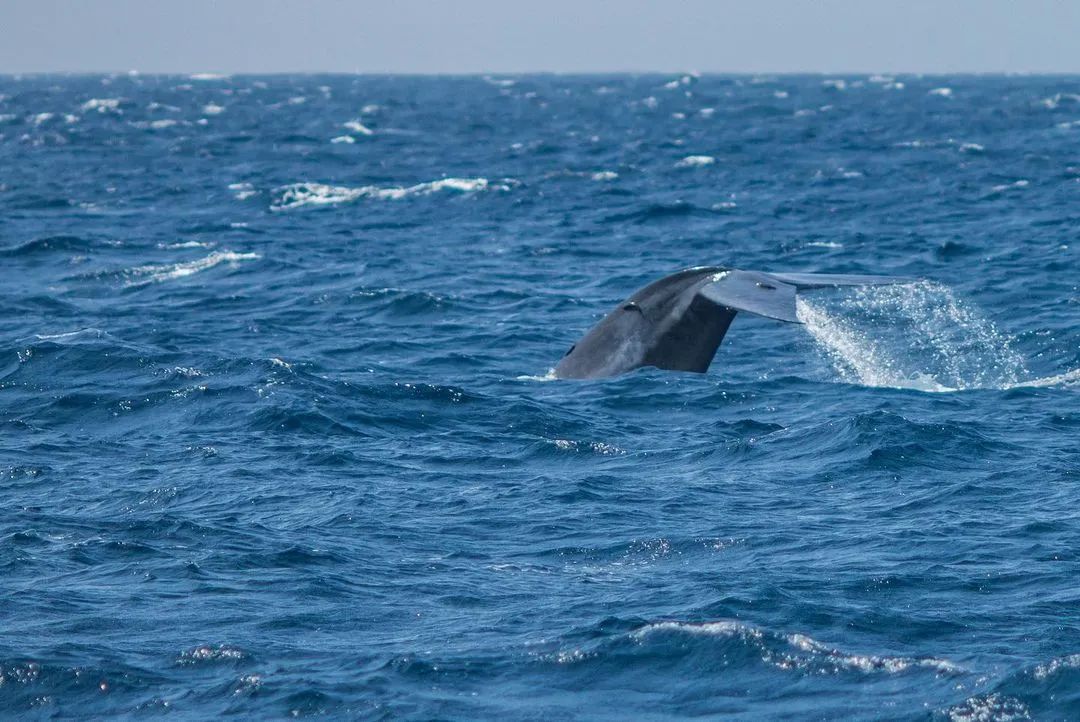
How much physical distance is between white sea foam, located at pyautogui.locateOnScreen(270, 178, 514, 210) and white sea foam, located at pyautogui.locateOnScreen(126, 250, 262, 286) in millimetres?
11281

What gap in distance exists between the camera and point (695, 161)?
186 ft

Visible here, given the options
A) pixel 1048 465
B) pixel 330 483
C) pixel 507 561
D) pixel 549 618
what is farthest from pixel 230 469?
pixel 1048 465

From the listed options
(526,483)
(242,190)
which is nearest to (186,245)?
(242,190)

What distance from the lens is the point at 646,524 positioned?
520 inches

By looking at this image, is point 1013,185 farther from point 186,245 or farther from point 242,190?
point 186,245

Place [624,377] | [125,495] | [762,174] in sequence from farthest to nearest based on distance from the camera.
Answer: [762,174]
[624,377]
[125,495]

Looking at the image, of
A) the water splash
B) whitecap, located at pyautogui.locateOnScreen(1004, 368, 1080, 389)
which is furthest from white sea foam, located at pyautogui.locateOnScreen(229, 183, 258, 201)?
whitecap, located at pyautogui.locateOnScreen(1004, 368, 1080, 389)

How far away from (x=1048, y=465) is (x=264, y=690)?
8544 mm

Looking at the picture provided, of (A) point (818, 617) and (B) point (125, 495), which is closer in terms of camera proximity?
(A) point (818, 617)

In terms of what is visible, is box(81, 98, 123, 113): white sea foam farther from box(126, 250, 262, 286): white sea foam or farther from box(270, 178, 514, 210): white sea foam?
box(126, 250, 262, 286): white sea foam

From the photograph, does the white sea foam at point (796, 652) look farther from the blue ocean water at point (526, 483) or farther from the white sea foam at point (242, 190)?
the white sea foam at point (242, 190)

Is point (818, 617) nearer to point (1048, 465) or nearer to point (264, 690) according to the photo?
point (264, 690)

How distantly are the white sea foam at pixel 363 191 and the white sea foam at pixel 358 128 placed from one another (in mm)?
33552

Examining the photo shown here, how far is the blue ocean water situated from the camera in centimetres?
1012
